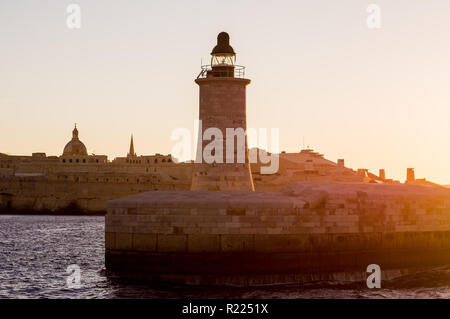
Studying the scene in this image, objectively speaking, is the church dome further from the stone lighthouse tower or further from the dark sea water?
the stone lighthouse tower

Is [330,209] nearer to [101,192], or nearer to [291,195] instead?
[291,195]

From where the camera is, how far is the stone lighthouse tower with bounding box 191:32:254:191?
96.4ft

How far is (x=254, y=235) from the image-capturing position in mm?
22219

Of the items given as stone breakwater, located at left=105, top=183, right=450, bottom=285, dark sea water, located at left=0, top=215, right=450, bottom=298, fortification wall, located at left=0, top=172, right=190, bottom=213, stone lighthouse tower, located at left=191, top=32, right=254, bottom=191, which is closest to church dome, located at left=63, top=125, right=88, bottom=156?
fortification wall, located at left=0, top=172, right=190, bottom=213

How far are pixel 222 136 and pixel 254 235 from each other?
26.5 feet

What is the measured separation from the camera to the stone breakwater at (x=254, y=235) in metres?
22.0

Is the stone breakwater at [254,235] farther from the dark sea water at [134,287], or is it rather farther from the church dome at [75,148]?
the church dome at [75,148]

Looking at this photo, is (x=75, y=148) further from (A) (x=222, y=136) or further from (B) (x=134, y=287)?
(B) (x=134, y=287)

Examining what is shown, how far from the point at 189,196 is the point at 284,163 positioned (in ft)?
230

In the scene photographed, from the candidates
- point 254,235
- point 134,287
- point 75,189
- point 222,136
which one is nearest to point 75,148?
point 75,189

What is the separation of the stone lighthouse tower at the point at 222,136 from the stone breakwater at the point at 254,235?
5.08 metres
